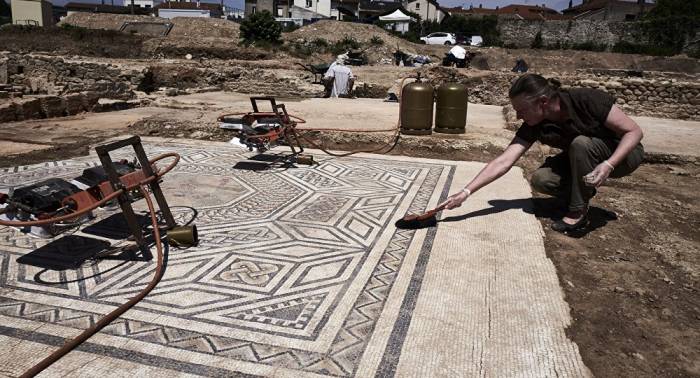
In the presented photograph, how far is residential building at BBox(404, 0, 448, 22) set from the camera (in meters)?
64.2

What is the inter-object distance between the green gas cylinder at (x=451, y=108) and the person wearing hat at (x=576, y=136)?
3014 millimetres

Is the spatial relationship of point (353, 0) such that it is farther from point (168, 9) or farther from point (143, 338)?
point (143, 338)

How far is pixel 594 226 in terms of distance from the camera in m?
3.48

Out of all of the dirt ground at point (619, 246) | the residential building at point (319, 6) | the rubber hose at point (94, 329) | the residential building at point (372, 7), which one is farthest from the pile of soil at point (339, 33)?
the residential building at point (372, 7)

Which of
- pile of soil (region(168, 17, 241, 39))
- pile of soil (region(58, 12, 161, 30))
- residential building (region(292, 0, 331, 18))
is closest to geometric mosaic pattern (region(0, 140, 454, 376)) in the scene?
pile of soil (region(168, 17, 241, 39))

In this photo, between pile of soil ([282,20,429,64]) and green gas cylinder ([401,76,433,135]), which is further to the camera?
pile of soil ([282,20,429,64])

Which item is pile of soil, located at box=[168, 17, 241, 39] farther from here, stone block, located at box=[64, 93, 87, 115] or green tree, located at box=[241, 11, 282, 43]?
stone block, located at box=[64, 93, 87, 115]

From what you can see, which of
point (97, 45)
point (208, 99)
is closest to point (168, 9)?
point (97, 45)

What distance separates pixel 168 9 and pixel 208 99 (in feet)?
199

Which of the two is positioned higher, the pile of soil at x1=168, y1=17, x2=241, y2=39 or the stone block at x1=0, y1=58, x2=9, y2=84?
the pile of soil at x1=168, y1=17, x2=241, y2=39

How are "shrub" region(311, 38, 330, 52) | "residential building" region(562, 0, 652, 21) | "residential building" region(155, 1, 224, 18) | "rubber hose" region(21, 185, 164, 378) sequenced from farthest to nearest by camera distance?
"residential building" region(155, 1, 224, 18) → "residential building" region(562, 0, 652, 21) → "shrub" region(311, 38, 330, 52) → "rubber hose" region(21, 185, 164, 378)

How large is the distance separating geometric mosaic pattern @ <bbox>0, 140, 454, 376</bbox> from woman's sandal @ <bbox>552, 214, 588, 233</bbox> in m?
0.93

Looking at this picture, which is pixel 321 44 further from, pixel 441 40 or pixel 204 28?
pixel 441 40

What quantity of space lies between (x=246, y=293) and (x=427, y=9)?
67.2 metres
